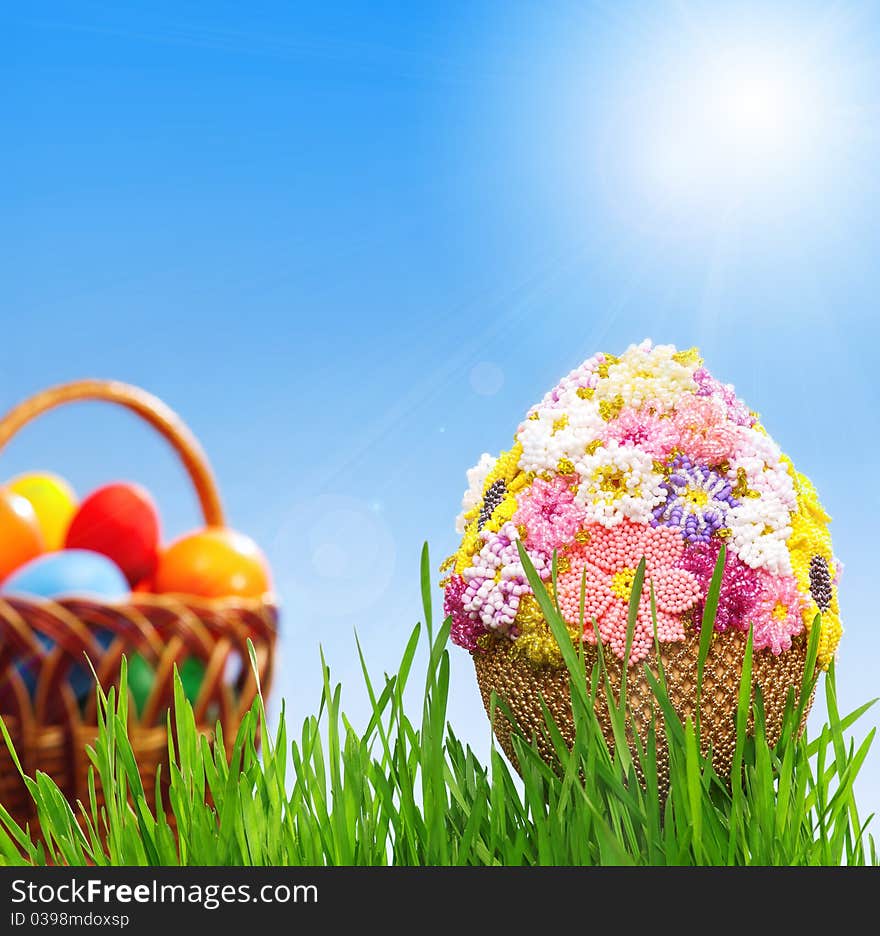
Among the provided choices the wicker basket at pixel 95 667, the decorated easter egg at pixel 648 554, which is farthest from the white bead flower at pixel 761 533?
the wicker basket at pixel 95 667

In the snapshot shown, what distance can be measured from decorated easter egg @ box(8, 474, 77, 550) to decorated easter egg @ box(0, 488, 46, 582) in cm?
21

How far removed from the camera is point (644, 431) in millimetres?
1271

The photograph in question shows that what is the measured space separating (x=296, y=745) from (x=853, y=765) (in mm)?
665

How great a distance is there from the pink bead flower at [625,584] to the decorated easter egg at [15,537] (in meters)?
A: 1.47

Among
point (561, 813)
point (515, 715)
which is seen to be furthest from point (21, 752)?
point (561, 813)

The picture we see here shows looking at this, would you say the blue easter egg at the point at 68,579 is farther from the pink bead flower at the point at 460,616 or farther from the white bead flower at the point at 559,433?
the white bead flower at the point at 559,433

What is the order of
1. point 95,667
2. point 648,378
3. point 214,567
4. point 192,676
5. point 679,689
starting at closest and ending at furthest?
point 679,689 → point 648,378 → point 95,667 → point 192,676 → point 214,567

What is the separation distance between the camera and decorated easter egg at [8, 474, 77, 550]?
8.27ft

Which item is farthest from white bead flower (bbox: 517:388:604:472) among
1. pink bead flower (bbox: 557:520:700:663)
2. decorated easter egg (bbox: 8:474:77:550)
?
decorated easter egg (bbox: 8:474:77:550)

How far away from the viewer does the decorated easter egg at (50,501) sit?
2.52 m

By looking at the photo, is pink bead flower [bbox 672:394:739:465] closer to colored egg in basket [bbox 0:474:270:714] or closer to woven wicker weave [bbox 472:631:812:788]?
woven wicker weave [bbox 472:631:812:788]

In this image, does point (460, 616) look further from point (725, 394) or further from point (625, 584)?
point (725, 394)

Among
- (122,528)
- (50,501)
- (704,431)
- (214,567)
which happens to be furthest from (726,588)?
(50,501)

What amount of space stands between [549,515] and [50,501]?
1.74 m
